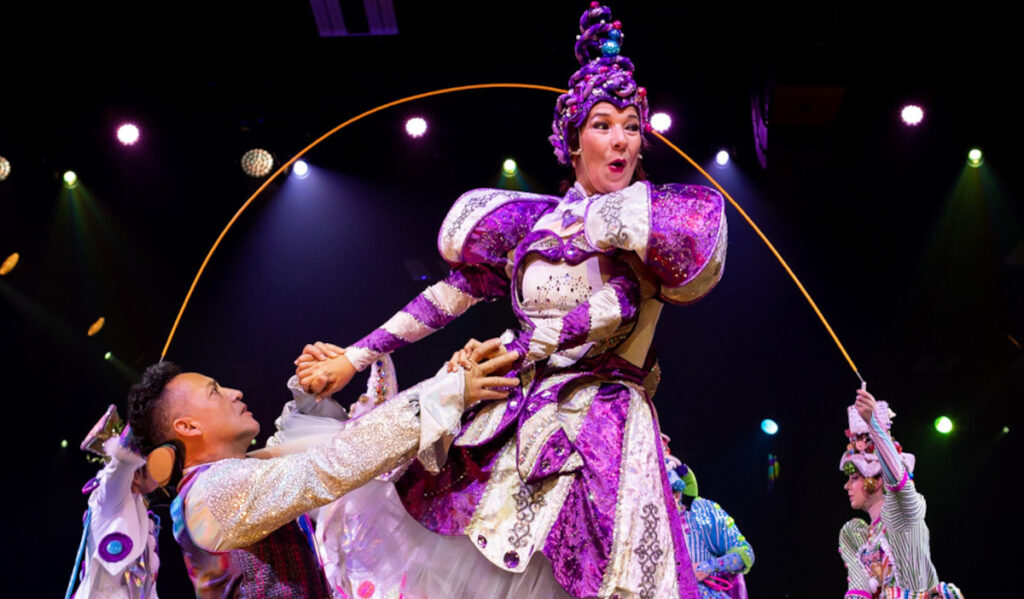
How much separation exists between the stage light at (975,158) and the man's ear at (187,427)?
4.31 meters

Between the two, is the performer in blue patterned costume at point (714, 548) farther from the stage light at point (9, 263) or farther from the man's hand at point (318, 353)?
the stage light at point (9, 263)

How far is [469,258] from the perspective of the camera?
2.19 metres

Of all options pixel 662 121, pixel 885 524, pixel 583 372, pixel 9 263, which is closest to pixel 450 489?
pixel 583 372

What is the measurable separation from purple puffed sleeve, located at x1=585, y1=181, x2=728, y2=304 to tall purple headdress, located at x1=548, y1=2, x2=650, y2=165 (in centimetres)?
34

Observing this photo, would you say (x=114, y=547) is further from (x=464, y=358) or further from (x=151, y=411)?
(x=464, y=358)

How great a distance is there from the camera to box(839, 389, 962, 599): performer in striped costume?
400cm

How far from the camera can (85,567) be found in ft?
9.00

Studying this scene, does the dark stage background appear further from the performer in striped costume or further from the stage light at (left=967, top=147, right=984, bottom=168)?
the performer in striped costume

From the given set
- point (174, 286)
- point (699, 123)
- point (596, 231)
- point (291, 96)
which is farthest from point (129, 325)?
point (596, 231)

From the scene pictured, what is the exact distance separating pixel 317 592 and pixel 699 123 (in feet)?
11.7

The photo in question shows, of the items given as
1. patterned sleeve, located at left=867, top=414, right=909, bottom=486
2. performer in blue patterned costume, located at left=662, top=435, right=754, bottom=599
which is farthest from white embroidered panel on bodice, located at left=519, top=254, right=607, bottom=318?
patterned sleeve, located at left=867, top=414, right=909, bottom=486

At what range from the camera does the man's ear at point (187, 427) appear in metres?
2.04

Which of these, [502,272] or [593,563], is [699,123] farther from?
[593,563]

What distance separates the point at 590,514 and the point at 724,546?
8.54 feet
